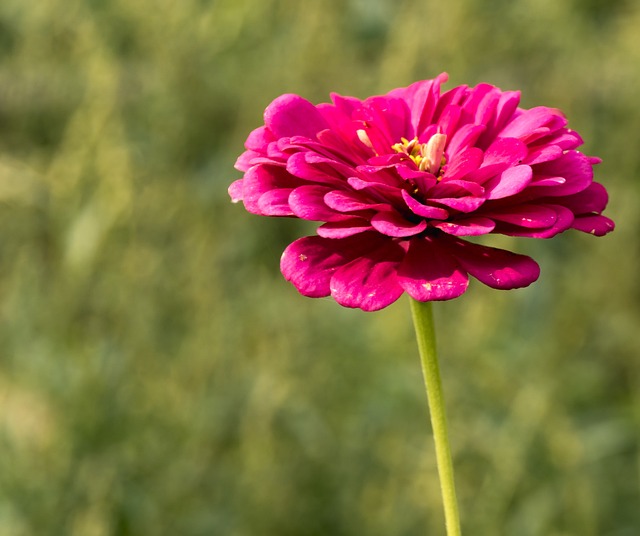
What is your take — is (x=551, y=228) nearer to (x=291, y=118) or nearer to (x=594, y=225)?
(x=594, y=225)

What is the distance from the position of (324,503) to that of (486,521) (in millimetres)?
254

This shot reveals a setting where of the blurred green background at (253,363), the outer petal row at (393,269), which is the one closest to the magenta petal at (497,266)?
the outer petal row at (393,269)

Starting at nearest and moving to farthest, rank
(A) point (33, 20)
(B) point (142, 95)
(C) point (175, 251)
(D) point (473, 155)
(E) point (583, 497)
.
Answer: (D) point (473, 155) → (E) point (583, 497) → (C) point (175, 251) → (A) point (33, 20) → (B) point (142, 95)

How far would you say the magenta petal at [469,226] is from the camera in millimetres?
598

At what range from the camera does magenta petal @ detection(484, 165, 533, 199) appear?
604 mm

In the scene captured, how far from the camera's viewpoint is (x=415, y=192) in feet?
2.24

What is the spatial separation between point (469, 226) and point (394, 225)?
5 centimetres

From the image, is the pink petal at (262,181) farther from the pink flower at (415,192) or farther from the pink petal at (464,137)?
the pink petal at (464,137)

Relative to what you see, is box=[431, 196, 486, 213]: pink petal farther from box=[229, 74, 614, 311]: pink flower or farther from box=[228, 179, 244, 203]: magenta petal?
box=[228, 179, 244, 203]: magenta petal

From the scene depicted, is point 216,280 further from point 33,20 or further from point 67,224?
point 33,20

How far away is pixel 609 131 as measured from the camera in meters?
2.46

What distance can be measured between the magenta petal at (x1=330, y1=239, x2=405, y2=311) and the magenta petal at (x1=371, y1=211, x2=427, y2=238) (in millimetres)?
28

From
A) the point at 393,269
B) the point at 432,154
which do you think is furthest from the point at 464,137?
the point at 393,269

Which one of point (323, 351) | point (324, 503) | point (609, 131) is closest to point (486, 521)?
point (324, 503)
